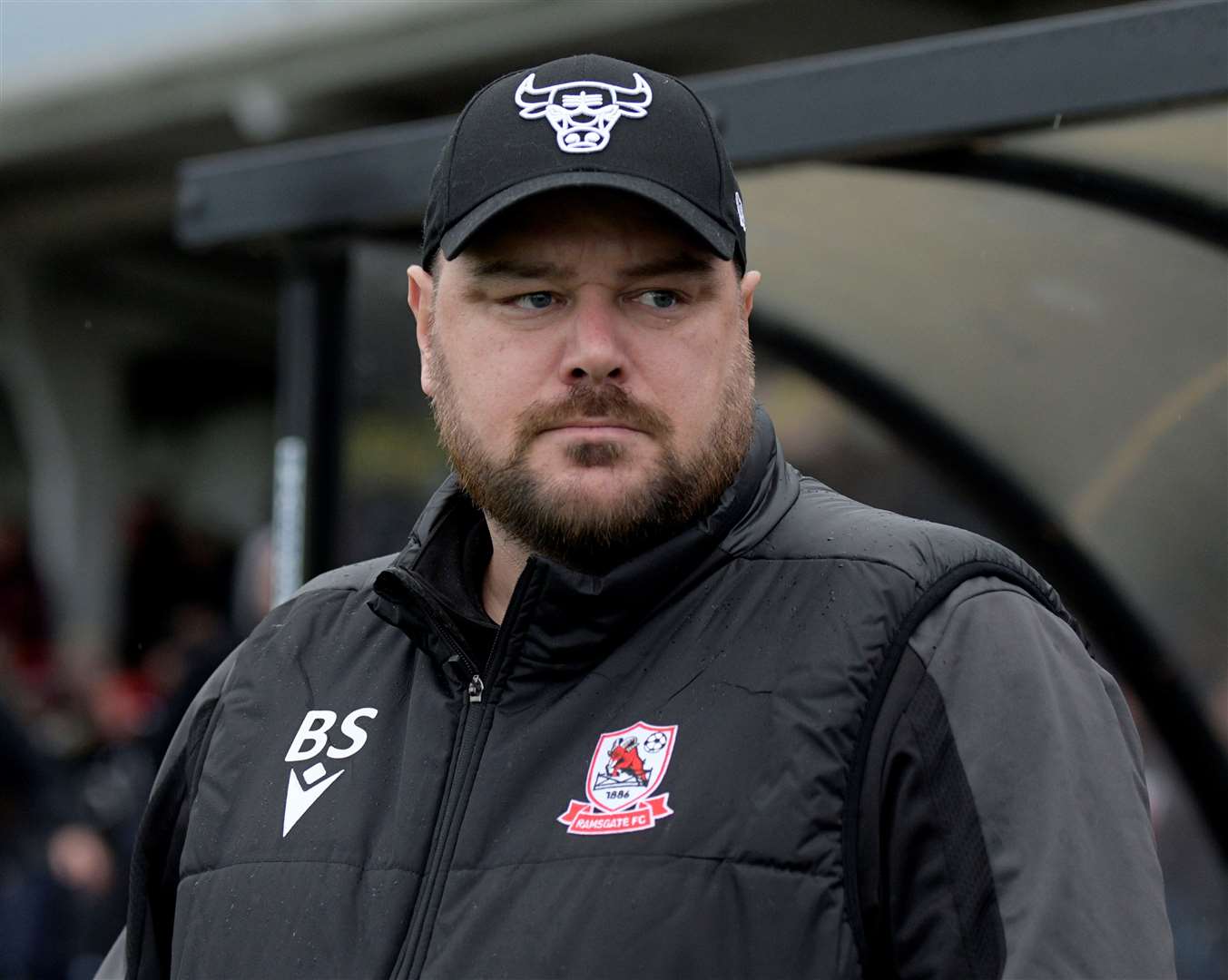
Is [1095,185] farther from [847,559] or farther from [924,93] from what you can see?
[847,559]

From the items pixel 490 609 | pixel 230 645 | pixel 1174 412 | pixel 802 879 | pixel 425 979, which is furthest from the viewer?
pixel 230 645

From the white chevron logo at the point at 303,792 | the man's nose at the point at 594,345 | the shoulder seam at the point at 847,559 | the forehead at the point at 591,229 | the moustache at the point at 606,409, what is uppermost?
the forehead at the point at 591,229

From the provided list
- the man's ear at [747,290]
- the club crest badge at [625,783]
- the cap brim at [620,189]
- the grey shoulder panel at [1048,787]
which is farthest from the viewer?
the man's ear at [747,290]

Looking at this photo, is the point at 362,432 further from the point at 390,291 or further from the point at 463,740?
the point at 463,740

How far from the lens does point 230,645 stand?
5.04m

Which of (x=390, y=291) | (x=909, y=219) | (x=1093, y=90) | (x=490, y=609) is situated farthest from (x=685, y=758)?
(x=390, y=291)

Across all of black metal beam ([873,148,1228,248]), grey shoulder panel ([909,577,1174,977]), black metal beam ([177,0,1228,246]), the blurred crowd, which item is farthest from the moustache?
the blurred crowd

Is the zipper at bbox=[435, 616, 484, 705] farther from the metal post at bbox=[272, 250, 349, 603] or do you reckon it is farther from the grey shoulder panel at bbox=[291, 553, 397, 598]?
the metal post at bbox=[272, 250, 349, 603]

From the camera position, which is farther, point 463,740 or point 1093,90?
point 1093,90

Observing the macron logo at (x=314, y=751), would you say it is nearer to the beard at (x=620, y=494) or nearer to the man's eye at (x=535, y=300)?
the beard at (x=620, y=494)

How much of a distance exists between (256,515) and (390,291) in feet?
29.4

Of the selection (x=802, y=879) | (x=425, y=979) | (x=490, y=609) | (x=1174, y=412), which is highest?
(x=1174, y=412)

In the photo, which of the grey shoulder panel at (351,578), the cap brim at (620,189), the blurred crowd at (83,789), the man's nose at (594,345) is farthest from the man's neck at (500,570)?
the blurred crowd at (83,789)

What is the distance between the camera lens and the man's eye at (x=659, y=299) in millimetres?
1781
